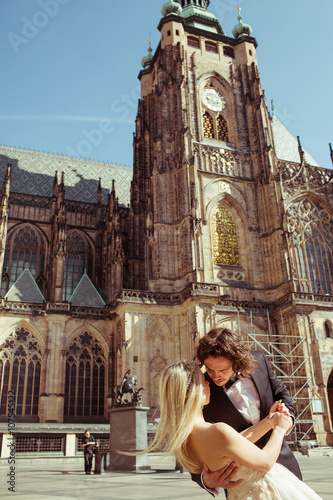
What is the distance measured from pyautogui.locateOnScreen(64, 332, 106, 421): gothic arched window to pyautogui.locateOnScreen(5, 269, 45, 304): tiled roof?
3831mm

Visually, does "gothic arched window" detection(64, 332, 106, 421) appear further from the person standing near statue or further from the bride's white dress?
the bride's white dress

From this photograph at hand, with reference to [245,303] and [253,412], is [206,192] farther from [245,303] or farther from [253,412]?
[253,412]

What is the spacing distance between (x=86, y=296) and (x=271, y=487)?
2784cm

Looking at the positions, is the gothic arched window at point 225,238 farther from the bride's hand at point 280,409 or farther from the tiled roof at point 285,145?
the bride's hand at point 280,409

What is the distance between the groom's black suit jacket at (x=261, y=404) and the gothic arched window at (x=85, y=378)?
24.5m

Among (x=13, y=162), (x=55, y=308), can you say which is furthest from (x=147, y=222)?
(x=13, y=162)

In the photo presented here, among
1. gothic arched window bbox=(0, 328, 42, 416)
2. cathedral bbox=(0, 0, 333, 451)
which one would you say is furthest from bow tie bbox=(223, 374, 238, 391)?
gothic arched window bbox=(0, 328, 42, 416)

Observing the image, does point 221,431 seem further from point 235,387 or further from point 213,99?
point 213,99

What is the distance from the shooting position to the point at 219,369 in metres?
2.63

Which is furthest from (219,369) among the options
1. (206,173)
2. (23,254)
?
(23,254)

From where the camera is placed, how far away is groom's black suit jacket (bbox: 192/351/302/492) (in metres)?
2.60

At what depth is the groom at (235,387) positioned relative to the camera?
2.57 meters

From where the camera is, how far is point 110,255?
30.0m

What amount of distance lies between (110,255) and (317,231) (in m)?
13.4
